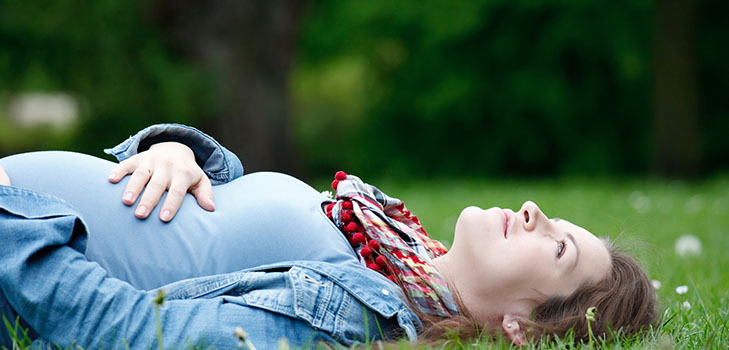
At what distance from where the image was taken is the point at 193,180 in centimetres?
249

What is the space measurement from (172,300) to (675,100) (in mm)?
11564

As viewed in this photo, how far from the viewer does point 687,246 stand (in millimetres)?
4762

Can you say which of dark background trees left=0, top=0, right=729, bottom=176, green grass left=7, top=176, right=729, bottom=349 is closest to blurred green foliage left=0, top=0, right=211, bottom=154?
dark background trees left=0, top=0, right=729, bottom=176

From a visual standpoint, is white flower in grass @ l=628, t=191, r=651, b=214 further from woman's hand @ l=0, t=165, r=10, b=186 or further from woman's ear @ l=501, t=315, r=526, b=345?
woman's hand @ l=0, t=165, r=10, b=186

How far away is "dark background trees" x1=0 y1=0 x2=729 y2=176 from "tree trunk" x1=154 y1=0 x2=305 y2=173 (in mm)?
19

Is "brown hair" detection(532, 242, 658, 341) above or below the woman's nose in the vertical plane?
below

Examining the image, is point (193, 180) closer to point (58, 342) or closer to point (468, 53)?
point (58, 342)

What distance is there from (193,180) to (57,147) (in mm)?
10593

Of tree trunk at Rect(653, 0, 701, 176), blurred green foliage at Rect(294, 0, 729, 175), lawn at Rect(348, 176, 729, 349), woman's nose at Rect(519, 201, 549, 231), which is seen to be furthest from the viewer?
blurred green foliage at Rect(294, 0, 729, 175)

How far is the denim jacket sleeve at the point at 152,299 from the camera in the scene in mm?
2035

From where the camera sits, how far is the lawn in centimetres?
261

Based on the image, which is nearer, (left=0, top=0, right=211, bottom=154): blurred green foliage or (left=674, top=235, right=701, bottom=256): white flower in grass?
(left=674, top=235, right=701, bottom=256): white flower in grass

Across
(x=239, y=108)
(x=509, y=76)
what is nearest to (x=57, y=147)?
(x=239, y=108)

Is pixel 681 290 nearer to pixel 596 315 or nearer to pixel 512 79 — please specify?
pixel 596 315
